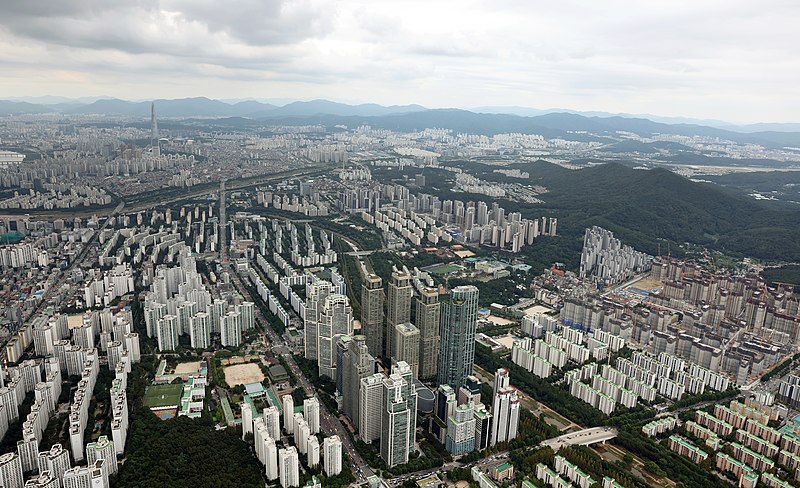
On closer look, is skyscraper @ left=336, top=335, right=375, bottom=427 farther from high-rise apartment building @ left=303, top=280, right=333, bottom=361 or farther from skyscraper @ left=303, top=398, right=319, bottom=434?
high-rise apartment building @ left=303, top=280, right=333, bottom=361

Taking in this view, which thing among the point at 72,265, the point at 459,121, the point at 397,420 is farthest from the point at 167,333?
the point at 459,121

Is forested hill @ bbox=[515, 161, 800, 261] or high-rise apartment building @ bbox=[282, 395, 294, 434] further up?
forested hill @ bbox=[515, 161, 800, 261]

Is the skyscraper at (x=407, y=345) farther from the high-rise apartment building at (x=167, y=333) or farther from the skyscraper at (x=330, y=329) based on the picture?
the high-rise apartment building at (x=167, y=333)

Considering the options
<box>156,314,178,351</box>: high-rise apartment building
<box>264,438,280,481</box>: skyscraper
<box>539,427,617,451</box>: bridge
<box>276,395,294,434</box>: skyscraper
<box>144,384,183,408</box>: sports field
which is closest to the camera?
<box>264,438,280,481</box>: skyscraper

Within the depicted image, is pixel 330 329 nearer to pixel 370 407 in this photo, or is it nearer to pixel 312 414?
pixel 312 414

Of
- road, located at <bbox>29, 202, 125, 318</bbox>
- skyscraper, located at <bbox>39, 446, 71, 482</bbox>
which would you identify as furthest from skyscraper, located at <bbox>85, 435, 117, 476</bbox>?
road, located at <bbox>29, 202, 125, 318</bbox>

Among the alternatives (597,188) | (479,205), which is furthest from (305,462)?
(597,188)
